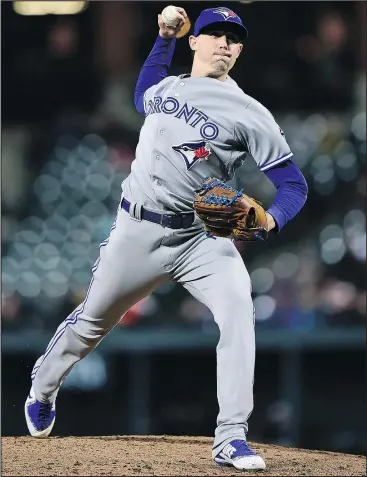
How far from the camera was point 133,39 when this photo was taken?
8125 millimetres

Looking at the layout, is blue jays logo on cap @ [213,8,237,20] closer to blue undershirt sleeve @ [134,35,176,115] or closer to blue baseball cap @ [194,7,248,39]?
blue baseball cap @ [194,7,248,39]

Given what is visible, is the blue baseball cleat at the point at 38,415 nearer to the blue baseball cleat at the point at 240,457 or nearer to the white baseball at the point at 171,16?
the blue baseball cleat at the point at 240,457

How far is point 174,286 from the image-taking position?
763 centimetres

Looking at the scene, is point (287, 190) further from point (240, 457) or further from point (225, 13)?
point (240, 457)

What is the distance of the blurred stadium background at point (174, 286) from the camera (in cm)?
753

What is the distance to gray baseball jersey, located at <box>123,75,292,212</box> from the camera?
3.21 metres

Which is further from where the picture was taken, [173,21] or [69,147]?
[69,147]

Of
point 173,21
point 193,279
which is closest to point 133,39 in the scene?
point 173,21

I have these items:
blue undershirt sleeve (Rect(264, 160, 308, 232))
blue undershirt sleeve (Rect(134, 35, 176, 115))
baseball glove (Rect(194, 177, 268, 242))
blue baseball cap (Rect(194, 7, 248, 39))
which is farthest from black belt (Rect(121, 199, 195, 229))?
blue baseball cap (Rect(194, 7, 248, 39))

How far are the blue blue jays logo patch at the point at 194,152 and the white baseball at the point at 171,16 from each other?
0.55 m

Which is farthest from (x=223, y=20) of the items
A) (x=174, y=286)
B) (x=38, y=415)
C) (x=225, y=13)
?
(x=174, y=286)

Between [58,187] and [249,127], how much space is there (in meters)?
4.82

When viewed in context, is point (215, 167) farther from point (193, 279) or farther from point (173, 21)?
point (173, 21)

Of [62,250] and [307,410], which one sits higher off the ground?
[62,250]
